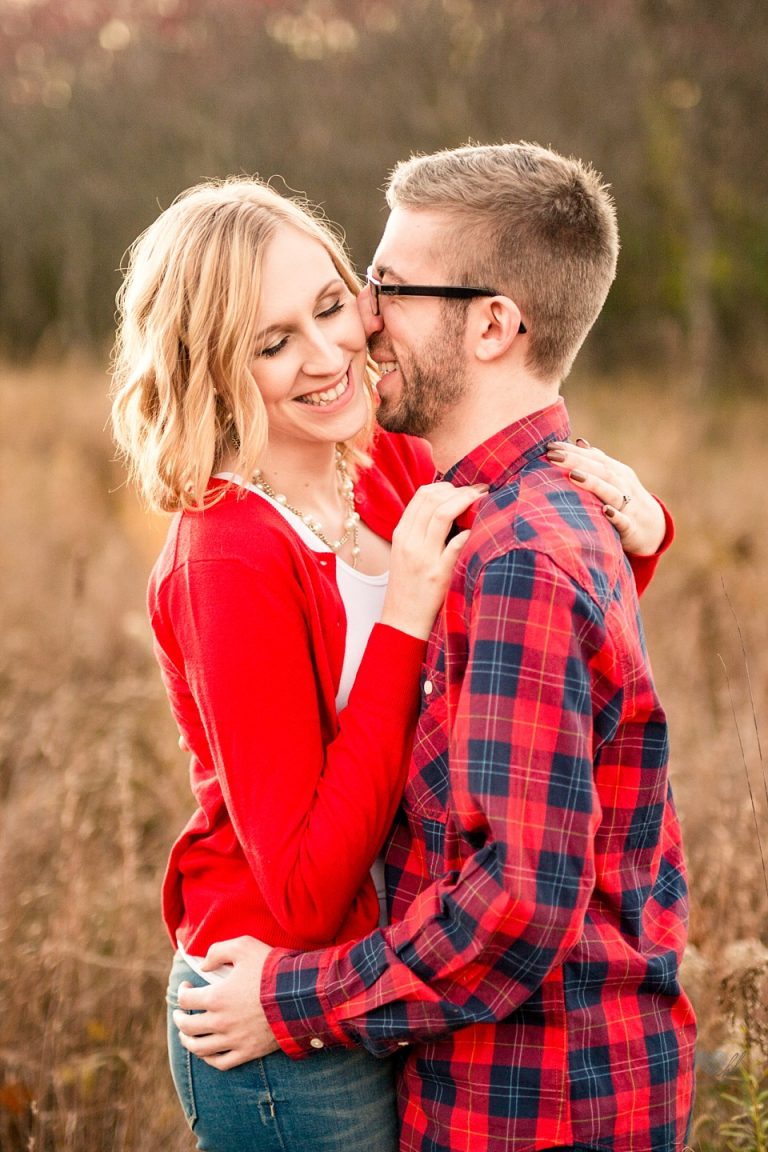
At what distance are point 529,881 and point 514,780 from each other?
14 cm

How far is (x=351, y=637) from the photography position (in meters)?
2.08

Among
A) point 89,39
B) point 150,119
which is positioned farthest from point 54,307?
point 89,39

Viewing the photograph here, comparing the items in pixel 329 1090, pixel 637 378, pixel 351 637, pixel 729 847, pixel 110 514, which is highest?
pixel 637 378

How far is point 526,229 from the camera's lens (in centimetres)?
192

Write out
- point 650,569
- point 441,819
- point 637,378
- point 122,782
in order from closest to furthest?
point 441,819 < point 650,569 < point 122,782 < point 637,378

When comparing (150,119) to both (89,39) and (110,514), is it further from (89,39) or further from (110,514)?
(110,514)

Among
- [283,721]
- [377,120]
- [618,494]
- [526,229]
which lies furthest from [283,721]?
[377,120]

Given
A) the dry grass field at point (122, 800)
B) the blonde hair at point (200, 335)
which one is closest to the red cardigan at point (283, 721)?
the blonde hair at point (200, 335)

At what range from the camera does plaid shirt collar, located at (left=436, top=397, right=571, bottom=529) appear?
1.89 metres

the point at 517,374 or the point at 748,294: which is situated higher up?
the point at 748,294

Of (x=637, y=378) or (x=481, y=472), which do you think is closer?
(x=481, y=472)

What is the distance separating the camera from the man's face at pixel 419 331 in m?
1.95

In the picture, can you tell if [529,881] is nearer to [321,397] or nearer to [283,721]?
[283,721]

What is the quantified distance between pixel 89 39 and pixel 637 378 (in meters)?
7.22
